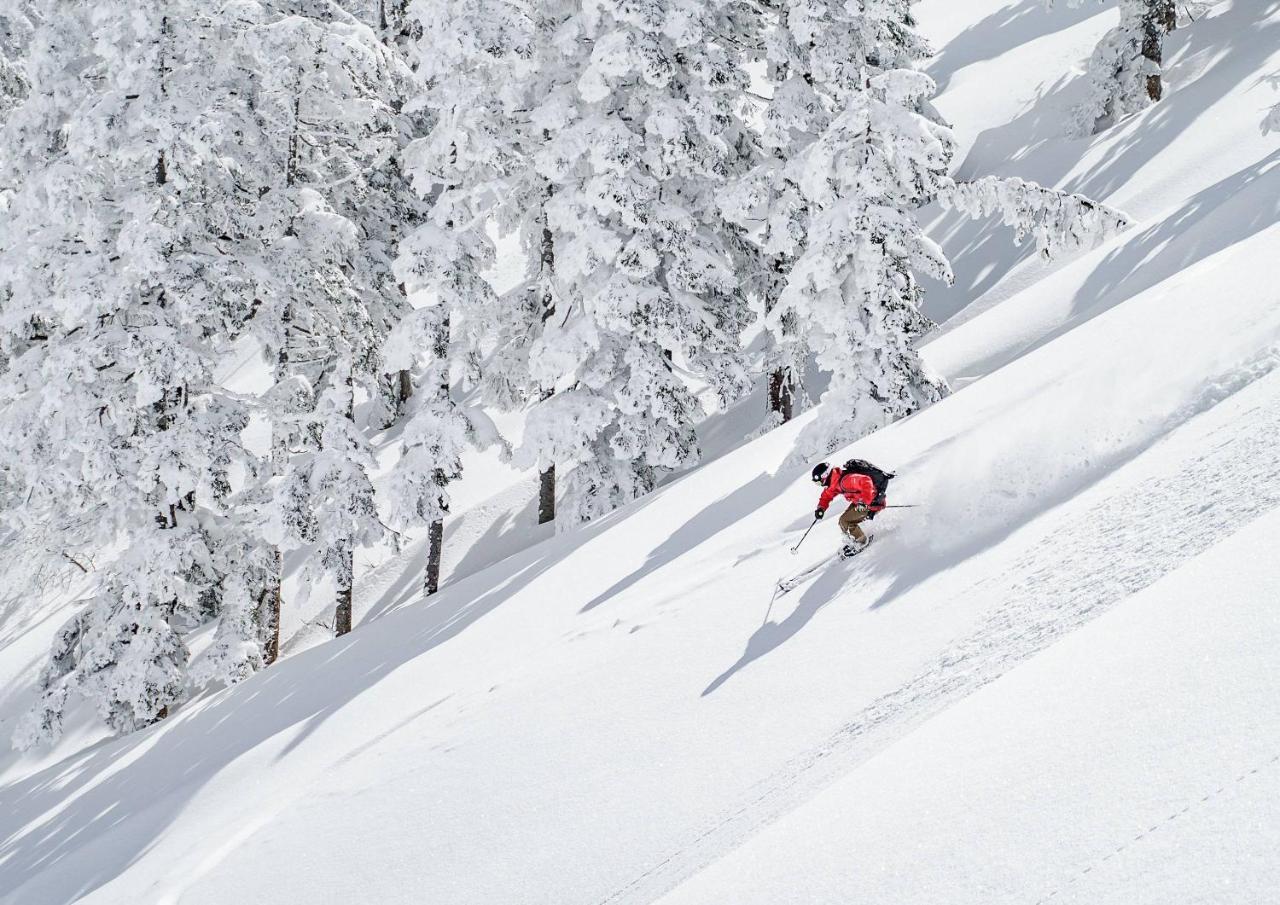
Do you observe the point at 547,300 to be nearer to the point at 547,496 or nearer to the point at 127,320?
the point at 547,496

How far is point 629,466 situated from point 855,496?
11410 mm

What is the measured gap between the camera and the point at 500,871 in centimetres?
732

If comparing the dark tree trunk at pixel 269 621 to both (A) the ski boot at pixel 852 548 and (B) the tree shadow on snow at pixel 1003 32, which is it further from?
(B) the tree shadow on snow at pixel 1003 32

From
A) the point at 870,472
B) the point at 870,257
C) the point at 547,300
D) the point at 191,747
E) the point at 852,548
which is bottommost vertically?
the point at 852,548

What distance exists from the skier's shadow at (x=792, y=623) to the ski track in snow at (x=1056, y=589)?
5.40 feet

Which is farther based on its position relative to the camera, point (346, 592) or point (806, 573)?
point (346, 592)

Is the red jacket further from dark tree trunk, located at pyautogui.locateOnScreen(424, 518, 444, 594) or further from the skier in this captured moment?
dark tree trunk, located at pyautogui.locateOnScreen(424, 518, 444, 594)

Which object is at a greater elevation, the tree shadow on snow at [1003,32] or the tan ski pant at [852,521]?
the tree shadow on snow at [1003,32]

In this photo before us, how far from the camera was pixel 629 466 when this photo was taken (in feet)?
69.5

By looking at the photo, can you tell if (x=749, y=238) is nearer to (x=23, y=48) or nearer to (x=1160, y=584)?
(x=1160, y=584)

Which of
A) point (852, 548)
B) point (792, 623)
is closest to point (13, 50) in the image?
point (852, 548)

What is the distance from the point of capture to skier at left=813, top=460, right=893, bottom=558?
393 inches

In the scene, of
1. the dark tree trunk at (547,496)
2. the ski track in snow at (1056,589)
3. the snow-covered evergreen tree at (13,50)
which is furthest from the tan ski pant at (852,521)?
the snow-covered evergreen tree at (13,50)

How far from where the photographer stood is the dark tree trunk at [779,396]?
75.6ft
